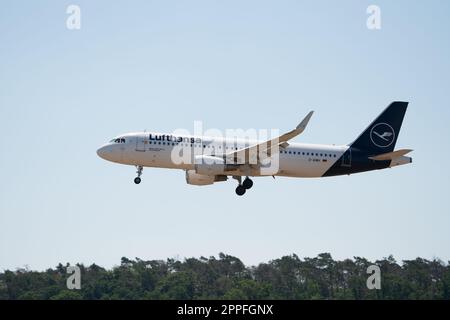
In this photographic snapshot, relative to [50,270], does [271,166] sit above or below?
above

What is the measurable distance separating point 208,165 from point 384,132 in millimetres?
16428

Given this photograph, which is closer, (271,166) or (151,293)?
(271,166)

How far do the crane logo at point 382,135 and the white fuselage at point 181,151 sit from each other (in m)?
6.15

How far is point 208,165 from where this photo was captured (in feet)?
195

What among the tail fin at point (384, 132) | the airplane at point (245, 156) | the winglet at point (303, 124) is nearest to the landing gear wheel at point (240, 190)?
the airplane at point (245, 156)

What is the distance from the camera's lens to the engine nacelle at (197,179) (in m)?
63.2

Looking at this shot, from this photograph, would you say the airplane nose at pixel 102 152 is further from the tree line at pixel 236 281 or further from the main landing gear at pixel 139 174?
the tree line at pixel 236 281

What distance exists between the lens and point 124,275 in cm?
9300

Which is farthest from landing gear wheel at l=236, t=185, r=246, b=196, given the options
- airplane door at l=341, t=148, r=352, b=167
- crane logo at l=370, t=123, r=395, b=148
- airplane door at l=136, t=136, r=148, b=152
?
crane logo at l=370, t=123, r=395, b=148

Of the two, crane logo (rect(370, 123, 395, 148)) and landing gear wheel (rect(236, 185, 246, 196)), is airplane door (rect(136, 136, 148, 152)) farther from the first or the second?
crane logo (rect(370, 123, 395, 148))
